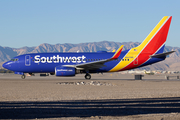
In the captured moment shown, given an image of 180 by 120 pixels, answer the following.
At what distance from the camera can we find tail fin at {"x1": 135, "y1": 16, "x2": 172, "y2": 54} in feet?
148

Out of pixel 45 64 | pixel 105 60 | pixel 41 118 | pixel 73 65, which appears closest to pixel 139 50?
pixel 105 60

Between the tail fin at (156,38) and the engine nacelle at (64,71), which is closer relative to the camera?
the engine nacelle at (64,71)

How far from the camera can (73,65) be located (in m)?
43.9

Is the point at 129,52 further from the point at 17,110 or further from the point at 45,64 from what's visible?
the point at 17,110

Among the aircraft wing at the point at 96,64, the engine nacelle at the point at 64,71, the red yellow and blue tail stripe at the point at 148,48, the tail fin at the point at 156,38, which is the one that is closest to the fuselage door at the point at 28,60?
the engine nacelle at the point at 64,71

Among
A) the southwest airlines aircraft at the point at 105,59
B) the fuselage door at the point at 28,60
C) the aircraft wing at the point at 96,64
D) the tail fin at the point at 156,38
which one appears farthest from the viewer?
the fuselage door at the point at 28,60

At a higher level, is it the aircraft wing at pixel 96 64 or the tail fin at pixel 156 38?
the tail fin at pixel 156 38

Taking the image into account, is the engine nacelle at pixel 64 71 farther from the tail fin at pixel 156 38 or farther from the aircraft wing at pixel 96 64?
the tail fin at pixel 156 38

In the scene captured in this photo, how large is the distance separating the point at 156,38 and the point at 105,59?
9.10m

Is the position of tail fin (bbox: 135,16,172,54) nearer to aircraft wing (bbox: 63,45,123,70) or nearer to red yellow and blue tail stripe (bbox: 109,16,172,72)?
red yellow and blue tail stripe (bbox: 109,16,172,72)

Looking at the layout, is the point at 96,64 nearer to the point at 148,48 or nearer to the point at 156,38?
the point at 148,48

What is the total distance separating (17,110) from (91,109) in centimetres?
330

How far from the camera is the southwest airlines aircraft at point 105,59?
145 feet

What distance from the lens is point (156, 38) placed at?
45281 mm
